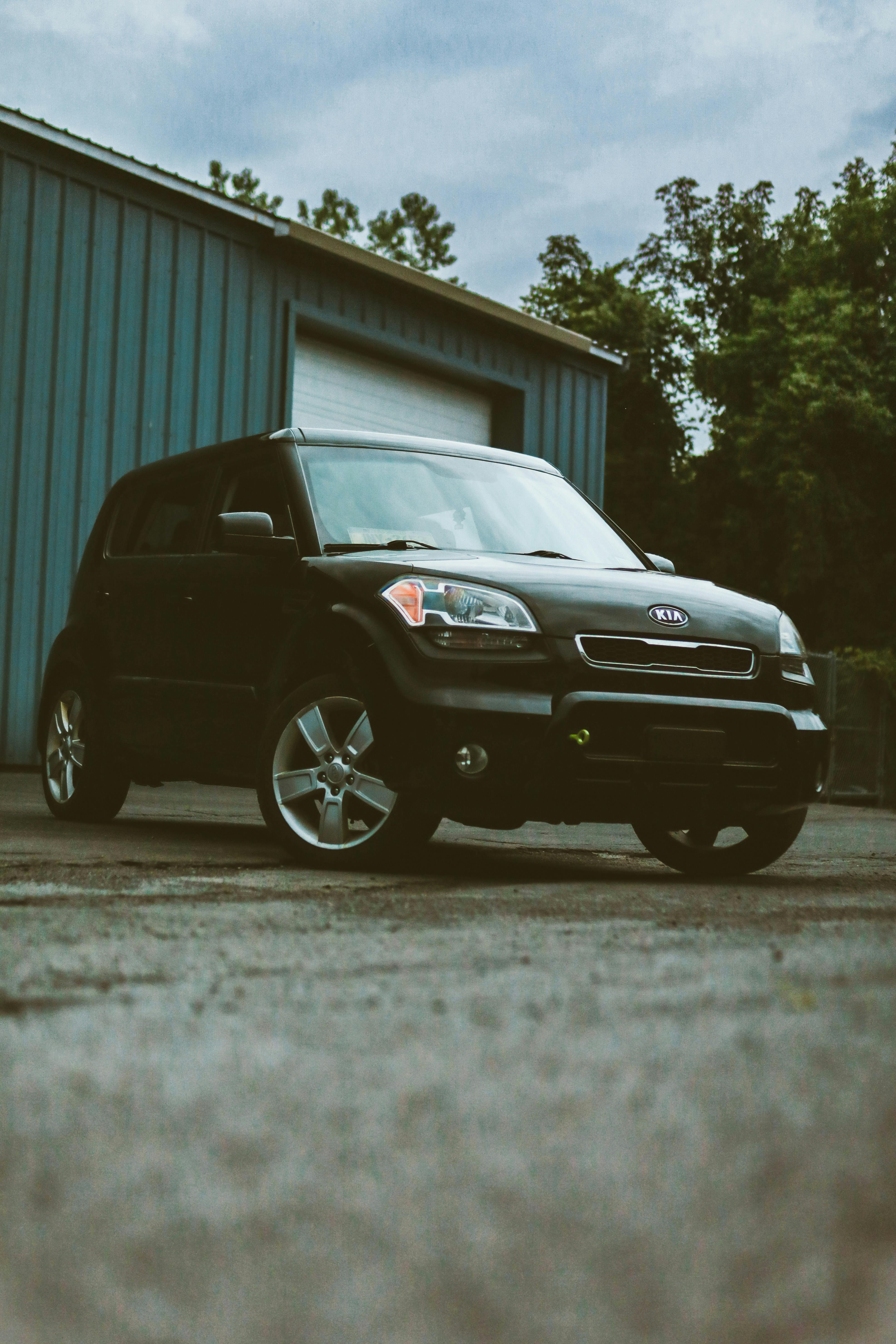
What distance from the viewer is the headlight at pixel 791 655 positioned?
5.83 metres

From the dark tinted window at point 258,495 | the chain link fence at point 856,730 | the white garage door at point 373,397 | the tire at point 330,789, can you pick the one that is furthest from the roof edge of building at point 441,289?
the tire at point 330,789

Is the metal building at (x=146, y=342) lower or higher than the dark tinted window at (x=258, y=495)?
higher

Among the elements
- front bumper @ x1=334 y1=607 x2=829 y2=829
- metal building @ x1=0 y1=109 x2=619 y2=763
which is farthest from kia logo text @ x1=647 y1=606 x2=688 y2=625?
metal building @ x1=0 y1=109 x2=619 y2=763

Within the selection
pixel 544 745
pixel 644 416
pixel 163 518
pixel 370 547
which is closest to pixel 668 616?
pixel 544 745

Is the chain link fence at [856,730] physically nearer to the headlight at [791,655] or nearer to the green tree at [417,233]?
the headlight at [791,655]

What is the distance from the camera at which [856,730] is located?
18672 mm

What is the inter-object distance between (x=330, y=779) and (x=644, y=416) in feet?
123

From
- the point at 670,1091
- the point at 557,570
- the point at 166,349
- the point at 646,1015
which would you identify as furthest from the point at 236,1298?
the point at 166,349

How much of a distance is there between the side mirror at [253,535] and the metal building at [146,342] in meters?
7.76

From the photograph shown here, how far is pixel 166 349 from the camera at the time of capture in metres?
14.9

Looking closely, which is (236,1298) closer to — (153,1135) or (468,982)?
(153,1135)

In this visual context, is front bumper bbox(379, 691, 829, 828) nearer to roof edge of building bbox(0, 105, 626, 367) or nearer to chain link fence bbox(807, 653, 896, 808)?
roof edge of building bbox(0, 105, 626, 367)

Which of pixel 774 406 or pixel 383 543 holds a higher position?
pixel 774 406

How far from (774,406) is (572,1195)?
115 feet
